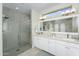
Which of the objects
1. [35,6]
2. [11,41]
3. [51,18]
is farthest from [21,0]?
[11,41]

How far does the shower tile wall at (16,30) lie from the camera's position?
1.49 m

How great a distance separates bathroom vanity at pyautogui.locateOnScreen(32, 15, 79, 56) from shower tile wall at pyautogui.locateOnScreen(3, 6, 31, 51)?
219 mm

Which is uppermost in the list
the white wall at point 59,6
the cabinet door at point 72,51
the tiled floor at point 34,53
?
the white wall at point 59,6

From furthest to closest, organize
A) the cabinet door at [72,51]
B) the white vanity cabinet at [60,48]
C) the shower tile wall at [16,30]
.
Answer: the shower tile wall at [16,30] → the white vanity cabinet at [60,48] → the cabinet door at [72,51]

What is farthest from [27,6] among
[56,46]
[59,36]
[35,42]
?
[56,46]

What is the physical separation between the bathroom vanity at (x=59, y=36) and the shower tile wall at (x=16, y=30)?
22 cm

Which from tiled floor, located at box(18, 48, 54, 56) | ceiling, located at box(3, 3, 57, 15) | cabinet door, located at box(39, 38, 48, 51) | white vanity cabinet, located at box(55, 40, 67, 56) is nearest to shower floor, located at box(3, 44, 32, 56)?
tiled floor, located at box(18, 48, 54, 56)

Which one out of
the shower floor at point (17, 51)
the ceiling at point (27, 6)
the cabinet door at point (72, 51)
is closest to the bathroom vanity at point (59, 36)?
the cabinet door at point (72, 51)

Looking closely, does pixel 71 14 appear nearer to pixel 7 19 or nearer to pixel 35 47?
pixel 35 47

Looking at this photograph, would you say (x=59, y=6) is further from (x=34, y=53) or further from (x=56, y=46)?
(x=34, y=53)

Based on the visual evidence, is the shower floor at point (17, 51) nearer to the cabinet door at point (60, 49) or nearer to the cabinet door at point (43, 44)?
the cabinet door at point (43, 44)

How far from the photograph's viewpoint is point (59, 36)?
1449 mm

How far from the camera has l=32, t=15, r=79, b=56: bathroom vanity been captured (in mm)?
1286

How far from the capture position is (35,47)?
1530 millimetres
